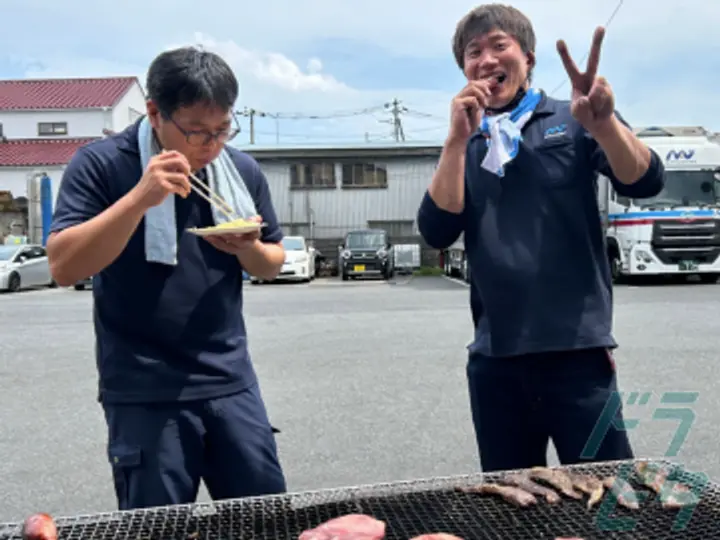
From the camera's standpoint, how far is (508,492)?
2.03m

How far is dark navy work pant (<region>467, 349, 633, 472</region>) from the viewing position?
87.7 inches

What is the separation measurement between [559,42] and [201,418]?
1585 millimetres

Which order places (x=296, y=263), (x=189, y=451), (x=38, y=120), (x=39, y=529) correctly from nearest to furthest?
1. (x=39, y=529)
2. (x=189, y=451)
3. (x=296, y=263)
4. (x=38, y=120)

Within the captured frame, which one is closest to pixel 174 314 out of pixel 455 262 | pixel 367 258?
pixel 367 258

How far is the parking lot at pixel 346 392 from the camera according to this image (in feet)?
14.6

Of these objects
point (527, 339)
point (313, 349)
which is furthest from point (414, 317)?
point (527, 339)

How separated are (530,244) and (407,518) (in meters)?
0.94

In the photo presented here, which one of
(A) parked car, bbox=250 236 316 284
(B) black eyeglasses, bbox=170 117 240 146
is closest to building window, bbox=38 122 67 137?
(A) parked car, bbox=250 236 316 284

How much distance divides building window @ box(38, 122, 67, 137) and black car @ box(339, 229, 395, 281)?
61.6 ft

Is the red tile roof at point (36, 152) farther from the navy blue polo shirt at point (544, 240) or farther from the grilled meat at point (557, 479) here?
the grilled meat at point (557, 479)

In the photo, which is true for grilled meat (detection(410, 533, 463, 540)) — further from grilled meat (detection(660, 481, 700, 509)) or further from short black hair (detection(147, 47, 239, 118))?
short black hair (detection(147, 47, 239, 118))

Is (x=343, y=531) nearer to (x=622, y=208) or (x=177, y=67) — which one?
(x=177, y=67)

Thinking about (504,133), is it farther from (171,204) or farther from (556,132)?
(171,204)

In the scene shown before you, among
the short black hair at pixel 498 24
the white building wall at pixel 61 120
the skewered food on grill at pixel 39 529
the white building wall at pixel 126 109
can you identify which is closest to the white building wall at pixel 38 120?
the white building wall at pixel 61 120
